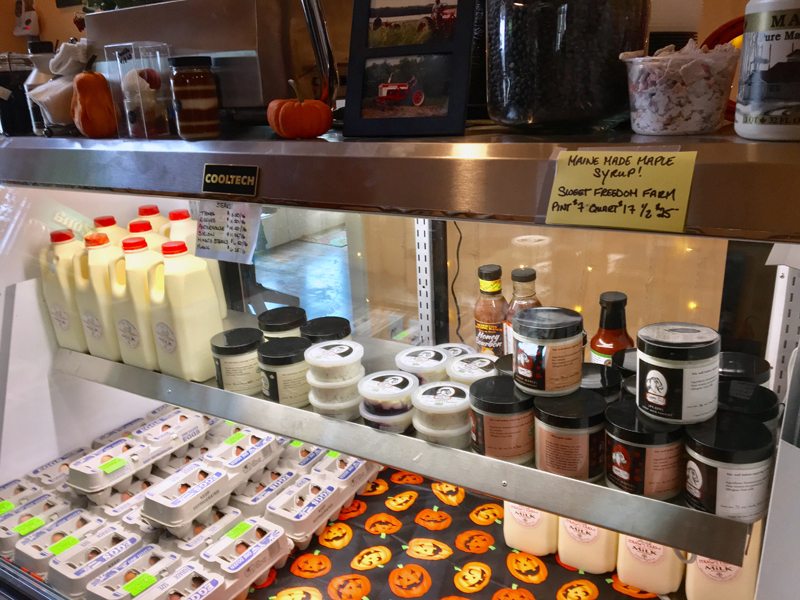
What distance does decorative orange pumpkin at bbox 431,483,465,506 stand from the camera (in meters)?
1.54

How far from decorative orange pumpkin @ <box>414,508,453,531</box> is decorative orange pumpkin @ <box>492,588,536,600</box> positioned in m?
0.22

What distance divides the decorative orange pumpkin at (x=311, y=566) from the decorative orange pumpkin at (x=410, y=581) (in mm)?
170

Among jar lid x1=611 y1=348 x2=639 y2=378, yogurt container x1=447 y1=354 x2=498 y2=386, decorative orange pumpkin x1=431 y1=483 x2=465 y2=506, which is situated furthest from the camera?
decorative orange pumpkin x1=431 y1=483 x2=465 y2=506

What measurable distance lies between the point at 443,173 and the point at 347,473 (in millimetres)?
1110

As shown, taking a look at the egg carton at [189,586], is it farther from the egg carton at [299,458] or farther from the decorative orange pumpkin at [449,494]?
the decorative orange pumpkin at [449,494]

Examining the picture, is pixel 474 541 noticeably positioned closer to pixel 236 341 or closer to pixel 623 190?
pixel 236 341

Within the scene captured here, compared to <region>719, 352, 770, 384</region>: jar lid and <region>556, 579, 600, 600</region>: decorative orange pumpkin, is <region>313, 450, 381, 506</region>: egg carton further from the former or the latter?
<region>719, 352, 770, 384</region>: jar lid

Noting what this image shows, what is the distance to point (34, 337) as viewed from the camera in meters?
1.53

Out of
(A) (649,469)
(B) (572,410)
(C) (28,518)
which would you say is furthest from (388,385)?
(C) (28,518)

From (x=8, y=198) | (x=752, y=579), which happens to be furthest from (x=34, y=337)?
(x=752, y=579)

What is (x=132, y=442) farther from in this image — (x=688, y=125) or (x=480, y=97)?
(x=688, y=125)

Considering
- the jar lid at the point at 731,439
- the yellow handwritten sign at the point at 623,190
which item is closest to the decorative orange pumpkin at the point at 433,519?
the jar lid at the point at 731,439

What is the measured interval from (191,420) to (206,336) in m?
0.57

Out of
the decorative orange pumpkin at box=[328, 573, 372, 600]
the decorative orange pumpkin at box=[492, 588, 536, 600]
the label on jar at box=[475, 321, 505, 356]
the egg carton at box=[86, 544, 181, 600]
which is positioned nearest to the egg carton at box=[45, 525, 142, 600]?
the egg carton at box=[86, 544, 181, 600]
